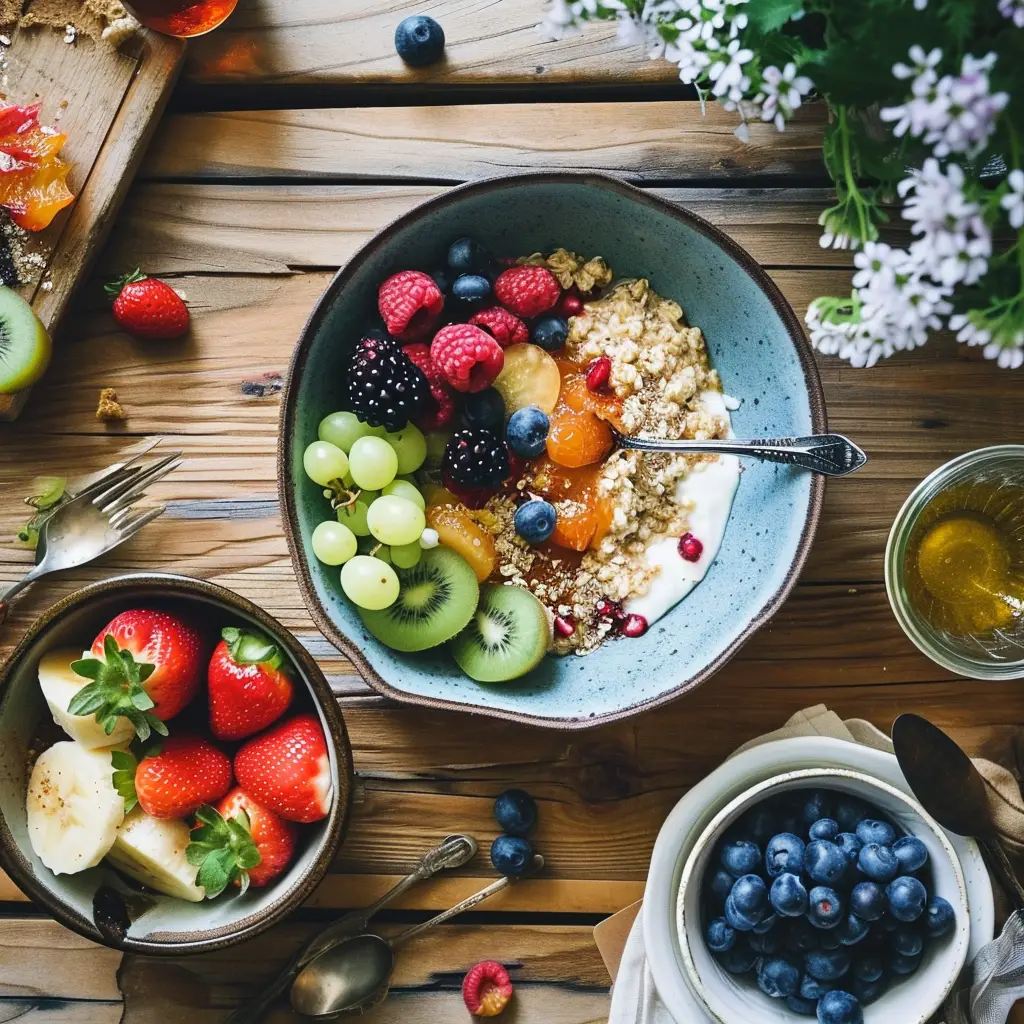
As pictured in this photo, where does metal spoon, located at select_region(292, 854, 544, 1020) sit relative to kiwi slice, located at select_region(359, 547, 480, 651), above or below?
below

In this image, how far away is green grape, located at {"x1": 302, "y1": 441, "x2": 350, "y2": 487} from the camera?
3.94 feet

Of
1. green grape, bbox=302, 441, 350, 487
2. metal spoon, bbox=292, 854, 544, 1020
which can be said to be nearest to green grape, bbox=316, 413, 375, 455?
green grape, bbox=302, 441, 350, 487

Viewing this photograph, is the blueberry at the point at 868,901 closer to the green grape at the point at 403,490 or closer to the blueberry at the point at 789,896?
the blueberry at the point at 789,896

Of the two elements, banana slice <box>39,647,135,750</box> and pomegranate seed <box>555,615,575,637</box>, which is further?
pomegranate seed <box>555,615,575,637</box>

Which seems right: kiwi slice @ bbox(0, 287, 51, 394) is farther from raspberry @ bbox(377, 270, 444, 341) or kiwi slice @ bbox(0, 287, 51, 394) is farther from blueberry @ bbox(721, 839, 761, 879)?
blueberry @ bbox(721, 839, 761, 879)

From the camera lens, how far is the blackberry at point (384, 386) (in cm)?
118

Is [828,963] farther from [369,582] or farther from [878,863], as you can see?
[369,582]

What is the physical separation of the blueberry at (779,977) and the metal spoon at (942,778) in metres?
0.27

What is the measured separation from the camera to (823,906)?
3.90 ft

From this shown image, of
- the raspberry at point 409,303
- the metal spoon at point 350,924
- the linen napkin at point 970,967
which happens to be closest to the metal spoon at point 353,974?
the metal spoon at point 350,924

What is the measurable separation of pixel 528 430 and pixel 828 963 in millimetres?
762

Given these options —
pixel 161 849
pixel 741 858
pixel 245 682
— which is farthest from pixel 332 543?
pixel 741 858

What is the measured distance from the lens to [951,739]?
1.31 m

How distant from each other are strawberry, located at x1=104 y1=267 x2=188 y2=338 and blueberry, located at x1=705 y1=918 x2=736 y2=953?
1.06 meters
